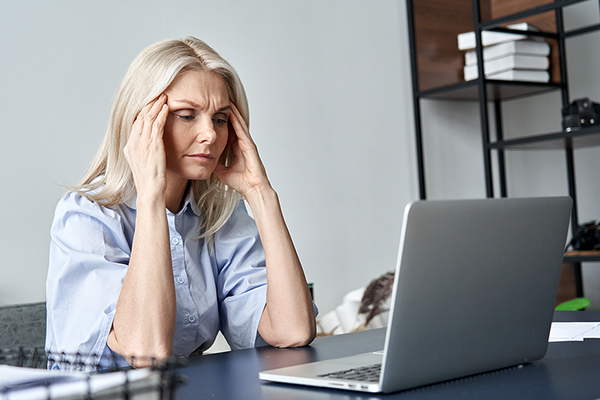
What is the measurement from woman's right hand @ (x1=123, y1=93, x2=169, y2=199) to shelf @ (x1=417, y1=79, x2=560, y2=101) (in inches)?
71.7

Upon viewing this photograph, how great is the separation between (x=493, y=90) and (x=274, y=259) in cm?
195

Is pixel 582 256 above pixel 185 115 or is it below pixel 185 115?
below

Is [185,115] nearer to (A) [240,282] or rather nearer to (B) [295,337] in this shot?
(A) [240,282]

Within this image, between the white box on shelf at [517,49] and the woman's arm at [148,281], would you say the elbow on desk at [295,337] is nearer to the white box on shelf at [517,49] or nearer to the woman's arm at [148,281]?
the woman's arm at [148,281]

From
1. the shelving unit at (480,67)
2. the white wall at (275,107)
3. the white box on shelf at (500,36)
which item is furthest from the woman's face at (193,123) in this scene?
the white box on shelf at (500,36)

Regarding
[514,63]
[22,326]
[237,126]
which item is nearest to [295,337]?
[237,126]

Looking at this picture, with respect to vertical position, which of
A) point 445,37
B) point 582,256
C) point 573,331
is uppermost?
point 445,37

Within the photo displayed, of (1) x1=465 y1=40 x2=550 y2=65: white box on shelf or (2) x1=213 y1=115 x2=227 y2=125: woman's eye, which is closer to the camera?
(2) x1=213 y1=115 x2=227 y2=125: woman's eye

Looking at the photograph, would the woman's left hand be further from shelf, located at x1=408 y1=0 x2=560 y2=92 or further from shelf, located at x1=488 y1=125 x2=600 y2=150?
shelf, located at x1=408 y1=0 x2=560 y2=92

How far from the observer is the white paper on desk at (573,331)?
978 millimetres

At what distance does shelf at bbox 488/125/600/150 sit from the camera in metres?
2.41

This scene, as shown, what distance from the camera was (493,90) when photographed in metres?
2.84

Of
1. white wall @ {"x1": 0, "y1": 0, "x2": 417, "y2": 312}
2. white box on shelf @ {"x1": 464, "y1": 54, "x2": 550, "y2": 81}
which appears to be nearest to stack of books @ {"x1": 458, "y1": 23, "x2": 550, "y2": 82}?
white box on shelf @ {"x1": 464, "y1": 54, "x2": 550, "y2": 81}

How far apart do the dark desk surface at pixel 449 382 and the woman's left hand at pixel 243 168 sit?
444 mm
